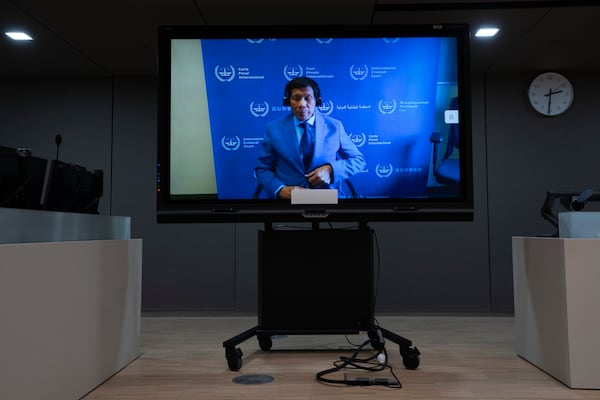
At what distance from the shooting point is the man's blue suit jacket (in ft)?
7.19

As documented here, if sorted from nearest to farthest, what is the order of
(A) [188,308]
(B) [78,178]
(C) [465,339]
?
(B) [78,178], (C) [465,339], (A) [188,308]

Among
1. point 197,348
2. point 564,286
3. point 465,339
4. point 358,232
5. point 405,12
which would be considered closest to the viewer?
point 564,286

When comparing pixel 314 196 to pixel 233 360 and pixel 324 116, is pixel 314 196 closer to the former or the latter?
pixel 324 116

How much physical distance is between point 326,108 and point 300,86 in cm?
16

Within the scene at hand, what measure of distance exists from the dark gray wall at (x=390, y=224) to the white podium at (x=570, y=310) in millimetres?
2084

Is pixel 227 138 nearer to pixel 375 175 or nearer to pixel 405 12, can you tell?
pixel 375 175

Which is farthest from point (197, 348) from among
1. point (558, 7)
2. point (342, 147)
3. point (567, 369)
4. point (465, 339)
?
point (558, 7)

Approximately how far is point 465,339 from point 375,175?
4.22 ft

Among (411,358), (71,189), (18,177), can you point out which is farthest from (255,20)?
(411,358)

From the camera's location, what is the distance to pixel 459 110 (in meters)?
2.20

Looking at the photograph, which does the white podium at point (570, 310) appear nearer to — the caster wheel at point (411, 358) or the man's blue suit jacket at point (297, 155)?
the caster wheel at point (411, 358)

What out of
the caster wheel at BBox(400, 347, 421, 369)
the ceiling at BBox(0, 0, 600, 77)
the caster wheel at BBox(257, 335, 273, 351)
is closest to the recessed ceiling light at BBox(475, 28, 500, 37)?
the ceiling at BBox(0, 0, 600, 77)

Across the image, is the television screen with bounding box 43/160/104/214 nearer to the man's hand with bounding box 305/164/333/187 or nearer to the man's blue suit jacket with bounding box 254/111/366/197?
the man's blue suit jacket with bounding box 254/111/366/197

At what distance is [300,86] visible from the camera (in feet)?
7.29
